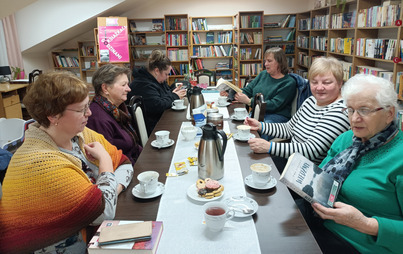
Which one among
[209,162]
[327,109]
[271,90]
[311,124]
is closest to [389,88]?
[327,109]

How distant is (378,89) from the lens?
1.17 meters

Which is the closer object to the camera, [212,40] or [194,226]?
[194,226]

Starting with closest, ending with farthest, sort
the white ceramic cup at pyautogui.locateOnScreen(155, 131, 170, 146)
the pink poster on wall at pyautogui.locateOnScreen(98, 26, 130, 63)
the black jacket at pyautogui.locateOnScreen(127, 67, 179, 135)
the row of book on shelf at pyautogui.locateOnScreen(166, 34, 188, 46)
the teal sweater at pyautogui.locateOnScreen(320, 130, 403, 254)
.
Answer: the teal sweater at pyautogui.locateOnScreen(320, 130, 403, 254) → the white ceramic cup at pyautogui.locateOnScreen(155, 131, 170, 146) → the black jacket at pyautogui.locateOnScreen(127, 67, 179, 135) → the pink poster on wall at pyautogui.locateOnScreen(98, 26, 130, 63) → the row of book on shelf at pyautogui.locateOnScreen(166, 34, 188, 46)

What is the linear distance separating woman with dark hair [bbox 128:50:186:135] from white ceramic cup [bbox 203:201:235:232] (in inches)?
72.6

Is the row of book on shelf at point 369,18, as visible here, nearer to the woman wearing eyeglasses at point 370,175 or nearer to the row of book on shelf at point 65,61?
the woman wearing eyeglasses at point 370,175

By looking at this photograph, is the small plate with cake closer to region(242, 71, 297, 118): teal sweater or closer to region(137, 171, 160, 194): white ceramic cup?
region(137, 171, 160, 194): white ceramic cup

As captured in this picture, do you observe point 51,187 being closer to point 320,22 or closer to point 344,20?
point 344,20

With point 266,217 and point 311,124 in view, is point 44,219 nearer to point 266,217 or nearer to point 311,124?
point 266,217

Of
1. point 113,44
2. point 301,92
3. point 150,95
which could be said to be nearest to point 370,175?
point 301,92

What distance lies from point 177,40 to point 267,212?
572 centimetres

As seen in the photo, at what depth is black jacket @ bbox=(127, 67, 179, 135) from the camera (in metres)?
2.79

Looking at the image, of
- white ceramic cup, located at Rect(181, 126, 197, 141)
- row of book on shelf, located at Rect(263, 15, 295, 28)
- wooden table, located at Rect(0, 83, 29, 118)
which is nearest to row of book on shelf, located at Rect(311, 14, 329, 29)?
row of book on shelf, located at Rect(263, 15, 295, 28)

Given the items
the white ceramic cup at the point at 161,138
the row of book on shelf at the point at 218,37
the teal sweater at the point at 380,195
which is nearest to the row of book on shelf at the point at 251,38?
the row of book on shelf at the point at 218,37

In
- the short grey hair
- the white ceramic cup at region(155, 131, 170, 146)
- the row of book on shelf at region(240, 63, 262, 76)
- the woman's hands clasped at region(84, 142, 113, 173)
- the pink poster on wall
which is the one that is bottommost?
the white ceramic cup at region(155, 131, 170, 146)
